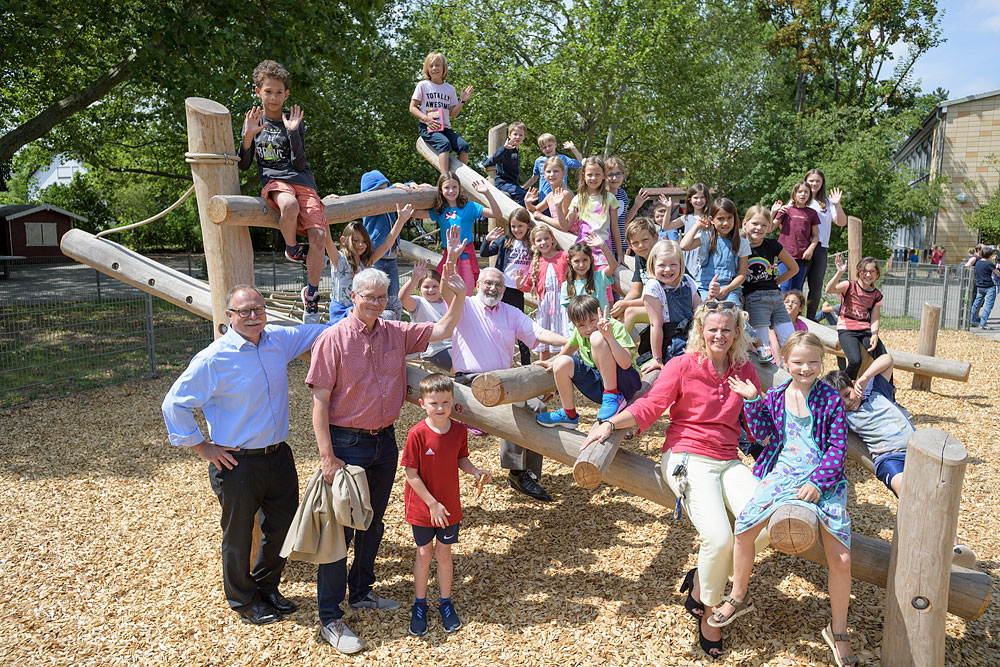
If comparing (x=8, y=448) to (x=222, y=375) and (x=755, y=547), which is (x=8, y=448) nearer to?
(x=222, y=375)

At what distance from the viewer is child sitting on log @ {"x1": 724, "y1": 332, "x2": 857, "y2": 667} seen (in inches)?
136

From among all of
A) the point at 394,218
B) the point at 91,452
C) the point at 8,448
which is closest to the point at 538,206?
the point at 394,218

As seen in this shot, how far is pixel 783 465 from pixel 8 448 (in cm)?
785

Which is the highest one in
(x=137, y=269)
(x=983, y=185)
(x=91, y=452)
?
(x=983, y=185)

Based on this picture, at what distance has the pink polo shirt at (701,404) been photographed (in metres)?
3.80

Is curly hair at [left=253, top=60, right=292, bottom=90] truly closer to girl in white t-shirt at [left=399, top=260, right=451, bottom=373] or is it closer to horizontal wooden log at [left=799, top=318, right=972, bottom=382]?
girl in white t-shirt at [left=399, top=260, right=451, bottom=373]

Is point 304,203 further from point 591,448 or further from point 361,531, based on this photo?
point 591,448

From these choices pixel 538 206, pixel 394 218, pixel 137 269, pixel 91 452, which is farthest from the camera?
pixel 91 452

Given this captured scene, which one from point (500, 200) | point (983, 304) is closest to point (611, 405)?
point (500, 200)

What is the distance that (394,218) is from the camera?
20.6 ft

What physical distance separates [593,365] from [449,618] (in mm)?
1780

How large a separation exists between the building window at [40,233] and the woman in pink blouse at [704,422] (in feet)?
103

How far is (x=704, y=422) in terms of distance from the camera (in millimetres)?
3840

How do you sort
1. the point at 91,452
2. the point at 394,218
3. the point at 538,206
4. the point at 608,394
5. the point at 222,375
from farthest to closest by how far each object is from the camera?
the point at 91,452
the point at 538,206
the point at 394,218
the point at 608,394
the point at 222,375
